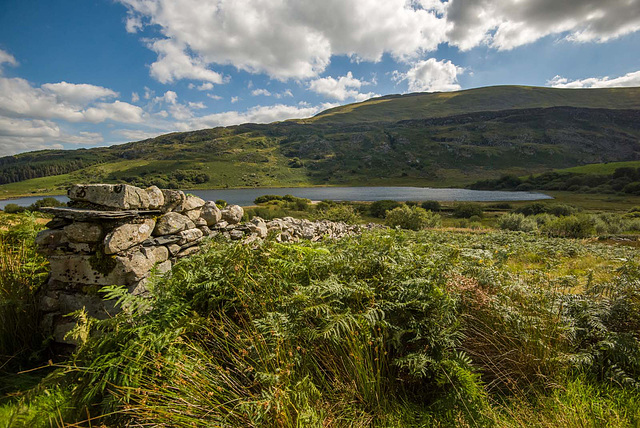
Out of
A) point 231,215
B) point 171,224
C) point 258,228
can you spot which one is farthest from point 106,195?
point 258,228

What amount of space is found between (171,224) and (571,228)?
2906 centimetres

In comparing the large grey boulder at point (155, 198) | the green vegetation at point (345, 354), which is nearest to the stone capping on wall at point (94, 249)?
the large grey boulder at point (155, 198)

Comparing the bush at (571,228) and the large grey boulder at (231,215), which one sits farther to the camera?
the bush at (571,228)

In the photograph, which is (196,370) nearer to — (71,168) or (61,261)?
(61,261)

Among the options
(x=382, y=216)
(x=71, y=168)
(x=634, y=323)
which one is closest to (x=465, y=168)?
(x=382, y=216)

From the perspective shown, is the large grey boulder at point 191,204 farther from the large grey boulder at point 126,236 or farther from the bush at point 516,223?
the bush at point 516,223

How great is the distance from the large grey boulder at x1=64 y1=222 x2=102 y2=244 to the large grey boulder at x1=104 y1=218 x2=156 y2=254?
0.29 m

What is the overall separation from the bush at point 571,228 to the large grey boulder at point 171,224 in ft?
83.2

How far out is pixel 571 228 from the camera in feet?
71.3

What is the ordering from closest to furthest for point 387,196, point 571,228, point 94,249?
1. point 94,249
2. point 571,228
3. point 387,196

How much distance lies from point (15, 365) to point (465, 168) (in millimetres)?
218313

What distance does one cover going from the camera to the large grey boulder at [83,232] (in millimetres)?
4734

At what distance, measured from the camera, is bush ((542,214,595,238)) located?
2056cm

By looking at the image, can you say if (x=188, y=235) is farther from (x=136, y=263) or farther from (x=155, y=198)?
(x=136, y=263)
